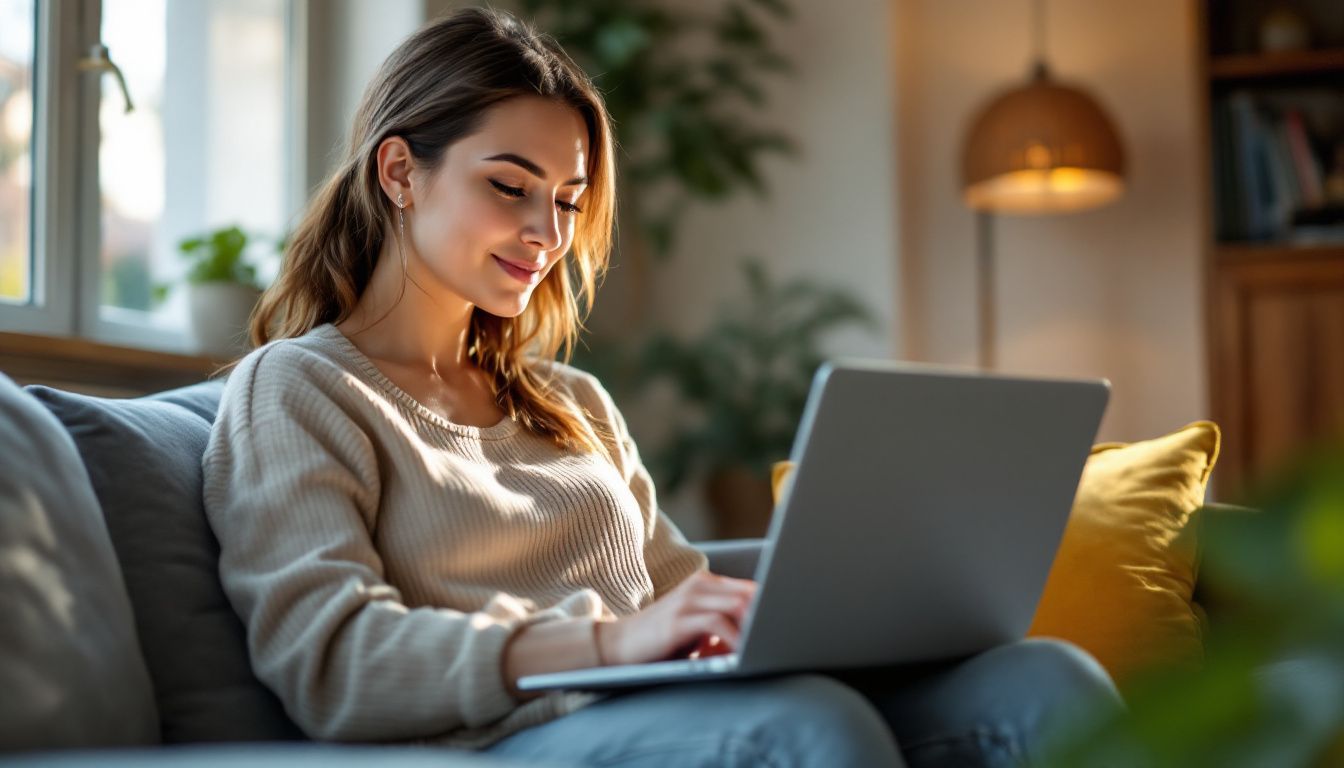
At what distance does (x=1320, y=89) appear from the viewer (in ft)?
10.7

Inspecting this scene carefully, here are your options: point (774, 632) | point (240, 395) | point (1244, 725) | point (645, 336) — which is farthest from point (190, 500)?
point (645, 336)

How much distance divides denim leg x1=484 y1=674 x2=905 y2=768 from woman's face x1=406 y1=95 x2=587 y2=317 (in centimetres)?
53

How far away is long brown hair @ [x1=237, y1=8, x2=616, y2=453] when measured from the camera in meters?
1.34

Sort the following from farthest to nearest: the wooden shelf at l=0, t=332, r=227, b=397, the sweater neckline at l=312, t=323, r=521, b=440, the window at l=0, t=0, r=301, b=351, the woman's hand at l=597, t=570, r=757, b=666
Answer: the window at l=0, t=0, r=301, b=351
the wooden shelf at l=0, t=332, r=227, b=397
the sweater neckline at l=312, t=323, r=521, b=440
the woman's hand at l=597, t=570, r=757, b=666

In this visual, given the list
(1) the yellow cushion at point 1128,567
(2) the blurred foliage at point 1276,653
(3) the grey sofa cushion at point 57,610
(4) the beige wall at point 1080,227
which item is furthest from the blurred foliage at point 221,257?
(2) the blurred foliage at point 1276,653

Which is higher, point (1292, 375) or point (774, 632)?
point (1292, 375)

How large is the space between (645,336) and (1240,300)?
4.62 feet

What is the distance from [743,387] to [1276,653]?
2974 millimetres

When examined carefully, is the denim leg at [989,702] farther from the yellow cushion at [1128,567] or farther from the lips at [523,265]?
the lips at [523,265]

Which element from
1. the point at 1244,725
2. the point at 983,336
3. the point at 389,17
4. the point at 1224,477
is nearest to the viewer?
the point at 1244,725

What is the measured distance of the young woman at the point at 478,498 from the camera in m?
0.96

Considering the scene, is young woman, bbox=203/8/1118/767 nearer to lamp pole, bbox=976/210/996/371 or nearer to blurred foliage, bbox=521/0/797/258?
blurred foliage, bbox=521/0/797/258

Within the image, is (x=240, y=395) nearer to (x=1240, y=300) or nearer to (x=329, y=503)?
(x=329, y=503)

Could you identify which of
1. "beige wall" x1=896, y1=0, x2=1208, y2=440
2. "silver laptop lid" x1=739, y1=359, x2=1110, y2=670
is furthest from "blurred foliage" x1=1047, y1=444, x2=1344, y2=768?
"beige wall" x1=896, y1=0, x2=1208, y2=440
